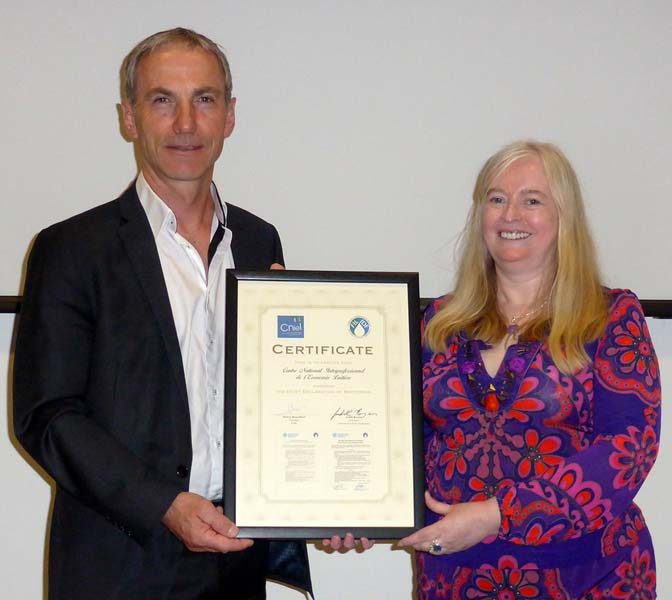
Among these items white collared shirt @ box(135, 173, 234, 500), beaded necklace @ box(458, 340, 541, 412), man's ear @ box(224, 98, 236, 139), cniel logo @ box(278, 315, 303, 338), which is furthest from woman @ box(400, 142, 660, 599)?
man's ear @ box(224, 98, 236, 139)

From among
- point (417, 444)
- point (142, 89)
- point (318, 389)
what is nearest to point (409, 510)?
point (417, 444)

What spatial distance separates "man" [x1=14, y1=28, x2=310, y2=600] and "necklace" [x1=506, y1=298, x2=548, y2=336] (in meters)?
0.73

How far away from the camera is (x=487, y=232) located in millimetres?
2320

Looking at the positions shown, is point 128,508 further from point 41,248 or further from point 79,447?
point 41,248

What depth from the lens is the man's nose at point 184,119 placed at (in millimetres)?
2174

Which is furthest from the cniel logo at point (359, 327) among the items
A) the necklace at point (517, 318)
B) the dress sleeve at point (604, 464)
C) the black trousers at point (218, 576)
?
the black trousers at point (218, 576)

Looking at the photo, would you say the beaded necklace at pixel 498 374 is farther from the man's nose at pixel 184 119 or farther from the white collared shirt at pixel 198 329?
the man's nose at pixel 184 119

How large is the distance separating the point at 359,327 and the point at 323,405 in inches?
8.0

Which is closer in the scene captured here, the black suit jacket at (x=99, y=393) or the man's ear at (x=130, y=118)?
the black suit jacket at (x=99, y=393)

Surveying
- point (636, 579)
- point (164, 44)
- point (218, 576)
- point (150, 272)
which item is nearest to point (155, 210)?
point (150, 272)

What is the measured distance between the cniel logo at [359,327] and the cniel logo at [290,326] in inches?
4.8

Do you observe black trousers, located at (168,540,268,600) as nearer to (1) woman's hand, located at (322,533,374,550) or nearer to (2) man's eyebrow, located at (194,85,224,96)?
(1) woman's hand, located at (322,533,374,550)

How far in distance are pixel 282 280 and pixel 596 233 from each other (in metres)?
1.34

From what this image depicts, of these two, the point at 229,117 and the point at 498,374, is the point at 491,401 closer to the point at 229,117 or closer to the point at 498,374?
the point at 498,374
